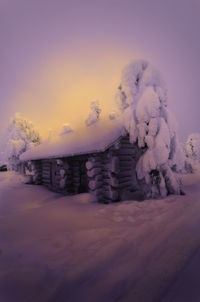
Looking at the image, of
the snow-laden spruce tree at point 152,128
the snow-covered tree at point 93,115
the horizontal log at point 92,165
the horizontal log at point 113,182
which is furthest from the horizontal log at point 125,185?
the snow-covered tree at point 93,115

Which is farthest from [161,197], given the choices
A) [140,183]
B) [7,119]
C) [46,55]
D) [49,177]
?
[7,119]

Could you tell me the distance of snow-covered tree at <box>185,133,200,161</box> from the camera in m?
25.7

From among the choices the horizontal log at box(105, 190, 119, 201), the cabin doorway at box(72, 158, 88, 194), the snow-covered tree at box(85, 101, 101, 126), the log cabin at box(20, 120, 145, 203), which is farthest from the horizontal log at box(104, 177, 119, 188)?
the snow-covered tree at box(85, 101, 101, 126)

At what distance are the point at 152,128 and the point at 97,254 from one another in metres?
6.12

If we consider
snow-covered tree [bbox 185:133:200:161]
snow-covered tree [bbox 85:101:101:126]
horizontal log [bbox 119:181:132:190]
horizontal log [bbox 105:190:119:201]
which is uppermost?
snow-covered tree [bbox 85:101:101:126]

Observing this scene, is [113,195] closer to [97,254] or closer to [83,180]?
[83,180]

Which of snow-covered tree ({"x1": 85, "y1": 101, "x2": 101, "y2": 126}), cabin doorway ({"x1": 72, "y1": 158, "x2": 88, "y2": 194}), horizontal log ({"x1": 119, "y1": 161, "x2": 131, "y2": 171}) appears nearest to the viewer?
horizontal log ({"x1": 119, "y1": 161, "x2": 131, "y2": 171})

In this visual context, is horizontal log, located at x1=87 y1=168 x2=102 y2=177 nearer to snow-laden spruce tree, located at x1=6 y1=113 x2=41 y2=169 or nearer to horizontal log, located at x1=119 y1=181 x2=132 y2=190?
horizontal log, located at x1=119 y1=181 x2=132 y2=190

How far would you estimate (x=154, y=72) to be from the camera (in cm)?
830

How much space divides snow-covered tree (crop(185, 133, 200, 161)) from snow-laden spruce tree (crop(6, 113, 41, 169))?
2347 centimetres

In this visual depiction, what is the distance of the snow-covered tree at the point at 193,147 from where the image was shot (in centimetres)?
2570

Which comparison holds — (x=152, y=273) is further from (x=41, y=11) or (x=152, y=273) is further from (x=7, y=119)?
(x=7, y=119)

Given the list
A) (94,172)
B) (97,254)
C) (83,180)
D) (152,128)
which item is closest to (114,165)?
(94,172)

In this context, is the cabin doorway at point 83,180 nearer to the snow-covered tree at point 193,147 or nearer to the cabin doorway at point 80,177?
the cabin doorway at point 80,177
